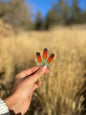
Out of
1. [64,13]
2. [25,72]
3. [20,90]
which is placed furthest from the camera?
[64,13]

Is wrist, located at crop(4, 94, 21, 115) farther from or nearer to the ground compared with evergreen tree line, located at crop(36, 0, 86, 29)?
nearer to the ground

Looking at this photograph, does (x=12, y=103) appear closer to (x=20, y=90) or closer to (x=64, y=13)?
(x=20, y=90)

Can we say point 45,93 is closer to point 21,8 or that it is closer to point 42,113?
point 42,113

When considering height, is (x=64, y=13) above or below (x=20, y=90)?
above

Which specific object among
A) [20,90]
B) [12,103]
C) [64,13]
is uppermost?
[64,13]

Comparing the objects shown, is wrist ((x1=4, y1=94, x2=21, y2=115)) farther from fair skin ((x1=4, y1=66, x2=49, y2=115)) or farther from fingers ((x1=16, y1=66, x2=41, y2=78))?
fingers ((x1=16, y1=66, x2=41, y2=78))

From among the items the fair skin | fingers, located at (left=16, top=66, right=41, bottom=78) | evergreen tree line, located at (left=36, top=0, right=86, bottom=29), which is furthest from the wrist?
evergreen tree line, located at (left=36, top=0, right=86, bottom=29)

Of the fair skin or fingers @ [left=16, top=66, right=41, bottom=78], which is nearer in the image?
the fair skin

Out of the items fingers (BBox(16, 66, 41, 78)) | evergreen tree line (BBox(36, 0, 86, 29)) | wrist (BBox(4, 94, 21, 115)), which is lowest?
wrist (BBox(4, 94, 21, 115))

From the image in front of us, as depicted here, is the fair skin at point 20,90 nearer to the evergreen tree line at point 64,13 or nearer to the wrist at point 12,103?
the wrist at point 12,103

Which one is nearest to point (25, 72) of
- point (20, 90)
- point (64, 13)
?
point (20, 90)

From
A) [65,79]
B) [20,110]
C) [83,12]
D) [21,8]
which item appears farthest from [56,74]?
[83,12]

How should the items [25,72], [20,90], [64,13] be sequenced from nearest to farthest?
[20,90]
[25,72]
[64,13]
